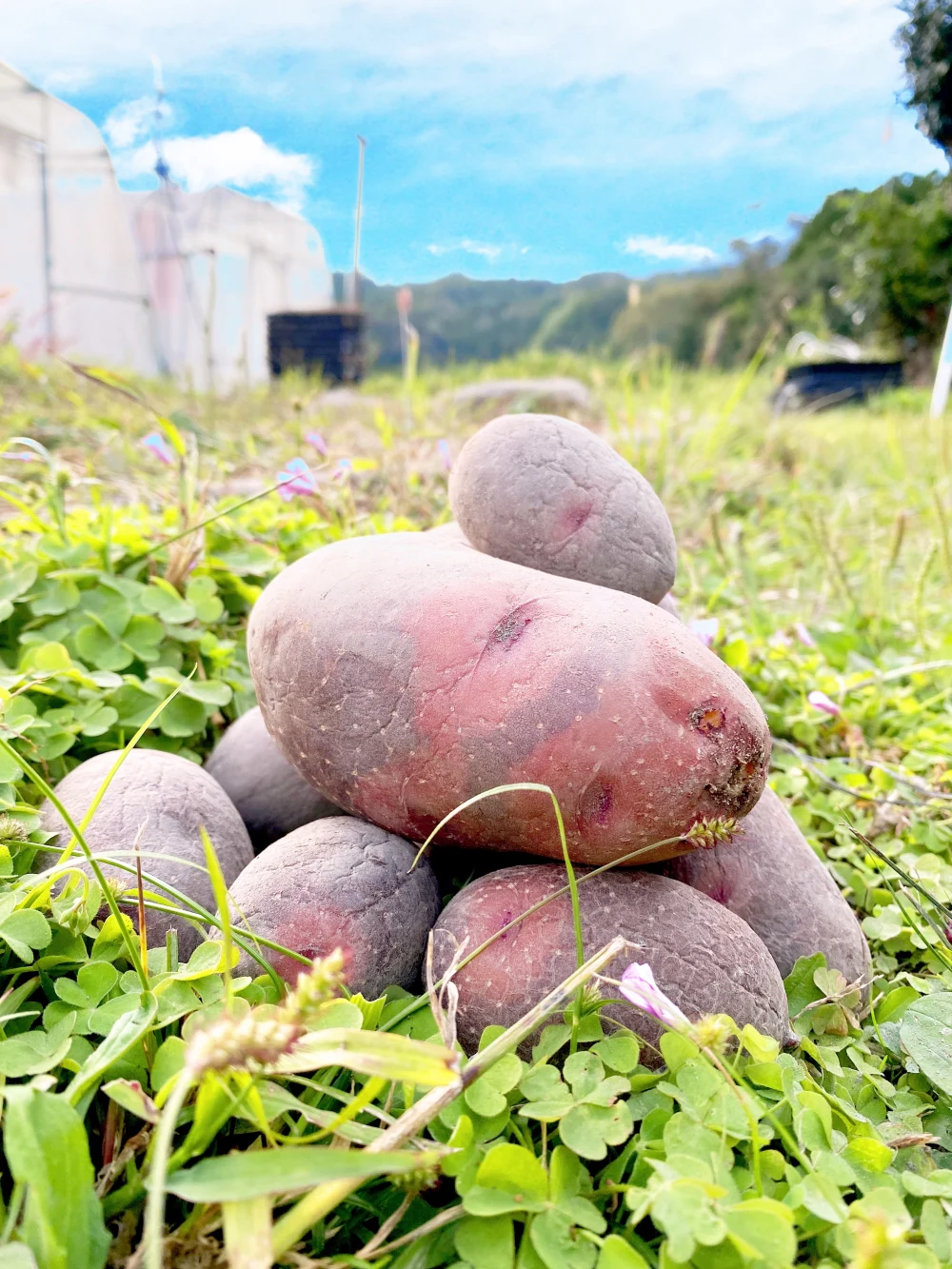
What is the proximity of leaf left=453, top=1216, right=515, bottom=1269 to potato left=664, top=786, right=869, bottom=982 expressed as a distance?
21.4 inches

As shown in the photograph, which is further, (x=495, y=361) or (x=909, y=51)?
(x=495, y=361)

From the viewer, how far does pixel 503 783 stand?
1042 millimetres

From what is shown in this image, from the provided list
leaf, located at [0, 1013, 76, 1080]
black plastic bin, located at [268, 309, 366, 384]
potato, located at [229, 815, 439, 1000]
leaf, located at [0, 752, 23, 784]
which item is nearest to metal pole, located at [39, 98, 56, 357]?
black plastic bin, located at [268, 309, 366, 384]

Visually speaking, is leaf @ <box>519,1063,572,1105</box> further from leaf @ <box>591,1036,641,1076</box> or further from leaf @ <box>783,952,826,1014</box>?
leaf @ <box>783,952,826,1014</box>

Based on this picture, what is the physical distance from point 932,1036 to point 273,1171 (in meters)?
0.80

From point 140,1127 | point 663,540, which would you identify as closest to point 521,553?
point 663,540

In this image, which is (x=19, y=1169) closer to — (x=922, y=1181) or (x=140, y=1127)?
(x=140, y=1127)

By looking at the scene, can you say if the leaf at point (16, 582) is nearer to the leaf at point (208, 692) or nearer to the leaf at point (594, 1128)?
the leaf at point (208, 692)

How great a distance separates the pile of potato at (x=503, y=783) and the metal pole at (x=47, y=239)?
6.64 m

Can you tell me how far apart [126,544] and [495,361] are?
9851 millimetres

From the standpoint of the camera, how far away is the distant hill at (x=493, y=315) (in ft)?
19.2

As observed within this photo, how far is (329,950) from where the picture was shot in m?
1.01

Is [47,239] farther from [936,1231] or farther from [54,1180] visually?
[936,1231]

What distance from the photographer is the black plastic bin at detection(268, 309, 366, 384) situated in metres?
8.73
